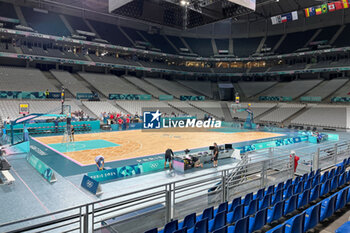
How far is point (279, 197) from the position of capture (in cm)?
772

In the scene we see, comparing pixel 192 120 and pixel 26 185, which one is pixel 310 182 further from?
pixel 192 120

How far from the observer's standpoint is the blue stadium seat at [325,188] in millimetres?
8508

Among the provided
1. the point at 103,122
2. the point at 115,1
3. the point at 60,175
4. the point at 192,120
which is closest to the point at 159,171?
the point at 60,175

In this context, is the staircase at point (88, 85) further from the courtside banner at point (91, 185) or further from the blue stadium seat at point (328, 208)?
the blue stadium seat at point (328, 208)

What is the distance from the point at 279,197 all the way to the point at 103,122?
3074cm

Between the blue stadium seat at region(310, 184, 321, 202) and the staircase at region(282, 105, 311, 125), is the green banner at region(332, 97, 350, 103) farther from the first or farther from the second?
the blue stadium seat at region(310, 184, 321, 202)

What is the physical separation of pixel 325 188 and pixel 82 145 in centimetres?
1935

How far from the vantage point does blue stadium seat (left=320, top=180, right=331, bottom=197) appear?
27.9 ft

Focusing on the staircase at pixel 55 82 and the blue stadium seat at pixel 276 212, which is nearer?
the blue stadium seat at pixel 276 212

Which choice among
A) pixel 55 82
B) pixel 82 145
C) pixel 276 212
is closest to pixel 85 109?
pixel 55 82

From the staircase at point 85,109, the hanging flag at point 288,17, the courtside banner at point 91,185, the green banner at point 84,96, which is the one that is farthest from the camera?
the green banner at point 84,96

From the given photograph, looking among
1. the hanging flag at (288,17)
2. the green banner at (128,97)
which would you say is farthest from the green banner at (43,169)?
the hanging flag at (288,17)

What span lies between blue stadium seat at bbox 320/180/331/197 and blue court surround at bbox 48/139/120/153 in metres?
17.4

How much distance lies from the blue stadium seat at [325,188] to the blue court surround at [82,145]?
1742 centimetres
